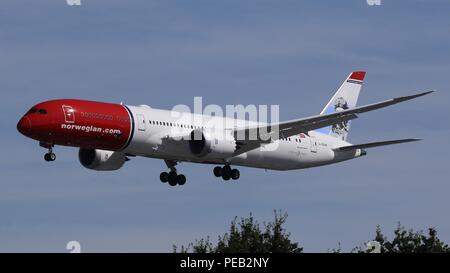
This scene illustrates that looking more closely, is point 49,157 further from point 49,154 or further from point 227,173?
point 227,173

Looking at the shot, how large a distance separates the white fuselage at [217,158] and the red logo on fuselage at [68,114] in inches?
171

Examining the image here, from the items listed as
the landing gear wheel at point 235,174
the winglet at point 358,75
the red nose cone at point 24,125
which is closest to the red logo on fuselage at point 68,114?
the red nose cone at point 24,125

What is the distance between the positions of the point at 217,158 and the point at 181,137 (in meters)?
3.32

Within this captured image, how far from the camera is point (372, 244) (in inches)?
3088

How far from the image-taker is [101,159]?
76.8 m

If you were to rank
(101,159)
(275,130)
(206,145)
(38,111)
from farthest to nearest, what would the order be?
(101,159) → (275,130) → (206,145) → (38,111)

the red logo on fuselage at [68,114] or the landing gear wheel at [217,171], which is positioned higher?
the red logo on fuselage at [68,114]

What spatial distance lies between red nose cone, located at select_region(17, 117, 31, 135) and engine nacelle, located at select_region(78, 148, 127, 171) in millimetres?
10405

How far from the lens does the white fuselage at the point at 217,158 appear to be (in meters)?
70.4

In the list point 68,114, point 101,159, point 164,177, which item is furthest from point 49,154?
point 164,177

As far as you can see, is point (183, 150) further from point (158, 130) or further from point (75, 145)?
point (75, 145)

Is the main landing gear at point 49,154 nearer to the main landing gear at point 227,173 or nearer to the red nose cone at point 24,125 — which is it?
the red nose cone at point 24,125
